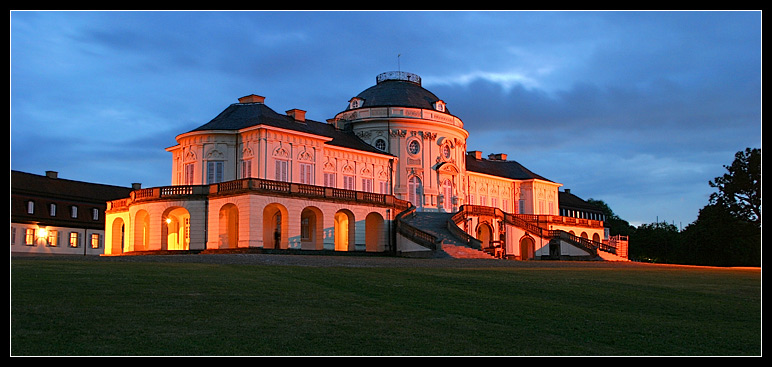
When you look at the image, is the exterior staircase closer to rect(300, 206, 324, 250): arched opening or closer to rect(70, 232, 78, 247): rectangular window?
rect(300, 206, 324, 250): arched opening

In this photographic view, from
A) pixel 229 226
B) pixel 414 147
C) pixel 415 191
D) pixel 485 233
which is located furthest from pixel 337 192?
pixel 485 233

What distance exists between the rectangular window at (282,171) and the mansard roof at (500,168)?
88.0 ft

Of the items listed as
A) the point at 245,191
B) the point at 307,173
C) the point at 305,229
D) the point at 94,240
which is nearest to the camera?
the point at 245,191

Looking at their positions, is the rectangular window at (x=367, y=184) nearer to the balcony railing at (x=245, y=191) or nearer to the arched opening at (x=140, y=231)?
the balcony railing at (x=245, y=191)

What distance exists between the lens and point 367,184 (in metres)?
62.3

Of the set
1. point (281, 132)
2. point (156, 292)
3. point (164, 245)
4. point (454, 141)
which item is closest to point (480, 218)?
point (454, 141)

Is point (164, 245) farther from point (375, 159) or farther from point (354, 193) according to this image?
point (375, 159)

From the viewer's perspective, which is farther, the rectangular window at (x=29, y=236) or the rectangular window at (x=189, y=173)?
the rectangular window at (x=29, y=236)

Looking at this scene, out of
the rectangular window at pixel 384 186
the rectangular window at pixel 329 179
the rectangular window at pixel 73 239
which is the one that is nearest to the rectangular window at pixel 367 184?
the rectangular window at pixel 384 186

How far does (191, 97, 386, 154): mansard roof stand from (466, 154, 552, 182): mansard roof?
17609 millimetres

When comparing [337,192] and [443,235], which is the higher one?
[337,192]

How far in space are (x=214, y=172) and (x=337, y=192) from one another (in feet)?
29.8

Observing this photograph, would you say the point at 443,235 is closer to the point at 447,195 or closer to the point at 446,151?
the point at 447,195

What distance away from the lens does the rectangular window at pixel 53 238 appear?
6619 cm
